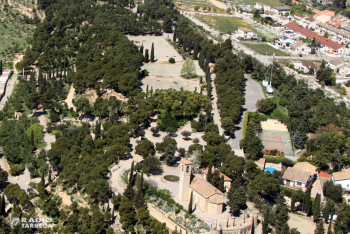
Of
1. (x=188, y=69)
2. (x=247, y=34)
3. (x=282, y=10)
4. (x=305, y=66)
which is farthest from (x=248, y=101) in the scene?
(x=282, y=10)

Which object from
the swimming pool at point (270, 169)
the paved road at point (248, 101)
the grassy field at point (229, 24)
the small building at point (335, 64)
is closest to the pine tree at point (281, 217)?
the swimming pool at point (270, 169)

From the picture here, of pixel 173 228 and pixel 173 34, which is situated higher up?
pixel 173 34

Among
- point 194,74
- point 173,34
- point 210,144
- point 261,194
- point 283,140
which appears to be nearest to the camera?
→ point 261,194

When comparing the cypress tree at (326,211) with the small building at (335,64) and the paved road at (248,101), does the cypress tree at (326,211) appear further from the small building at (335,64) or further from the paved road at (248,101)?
the small building at (335,64)

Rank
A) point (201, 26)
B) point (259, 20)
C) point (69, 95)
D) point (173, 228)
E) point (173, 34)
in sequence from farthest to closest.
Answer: point (259, 20)
point (201, 26)
point (173, 34)
point (69, 95)
point (173, 228)

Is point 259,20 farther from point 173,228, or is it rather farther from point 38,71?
point 173,228

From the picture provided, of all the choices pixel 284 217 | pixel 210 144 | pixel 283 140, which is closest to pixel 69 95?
pixel 210 144
